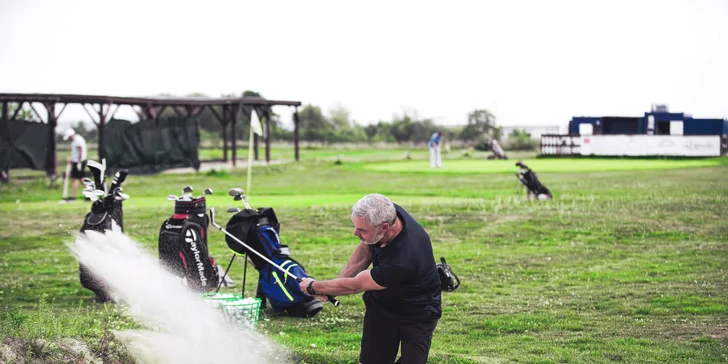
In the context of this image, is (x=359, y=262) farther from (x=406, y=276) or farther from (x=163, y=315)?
(x=163, y=315)

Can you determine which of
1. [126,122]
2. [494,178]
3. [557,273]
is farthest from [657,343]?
[126,122]

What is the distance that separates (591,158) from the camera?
55344mm

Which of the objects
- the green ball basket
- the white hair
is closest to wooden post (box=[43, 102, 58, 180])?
the green ball basket

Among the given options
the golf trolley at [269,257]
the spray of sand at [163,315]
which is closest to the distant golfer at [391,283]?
the spray of sand at [163,315]

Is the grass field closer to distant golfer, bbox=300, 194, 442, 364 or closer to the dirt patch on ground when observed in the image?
the dirt patch on ground

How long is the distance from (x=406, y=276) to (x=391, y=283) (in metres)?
0.12

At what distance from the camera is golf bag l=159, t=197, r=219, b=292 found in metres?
10.6

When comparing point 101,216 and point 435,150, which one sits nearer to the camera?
point 101,216

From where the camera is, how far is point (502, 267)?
577 inches

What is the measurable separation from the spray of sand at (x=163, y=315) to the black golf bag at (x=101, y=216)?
126mm

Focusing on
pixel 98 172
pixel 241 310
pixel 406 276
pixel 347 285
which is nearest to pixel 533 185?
pixel 98 172

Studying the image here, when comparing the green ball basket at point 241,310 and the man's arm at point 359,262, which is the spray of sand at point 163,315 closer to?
the green ball basket at point 241,310

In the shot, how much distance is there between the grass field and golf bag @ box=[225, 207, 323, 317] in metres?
0.22

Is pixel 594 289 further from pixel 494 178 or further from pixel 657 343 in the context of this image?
pixel 494 178
